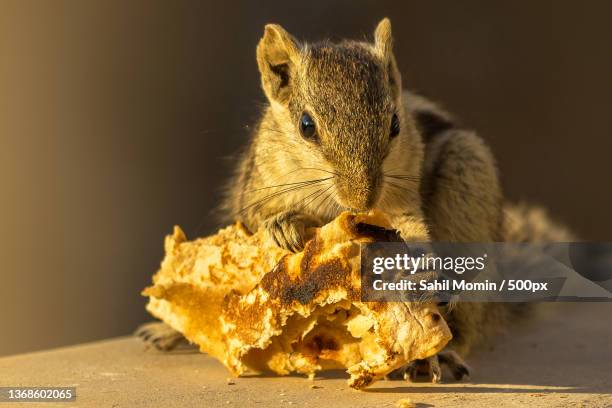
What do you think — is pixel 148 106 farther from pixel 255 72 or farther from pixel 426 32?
pixel 426 32

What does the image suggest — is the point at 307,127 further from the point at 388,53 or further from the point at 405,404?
the point at 405,404

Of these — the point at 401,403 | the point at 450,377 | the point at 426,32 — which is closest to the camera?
the point at 401,403

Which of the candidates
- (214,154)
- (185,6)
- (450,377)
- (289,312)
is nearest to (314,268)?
(289,312)

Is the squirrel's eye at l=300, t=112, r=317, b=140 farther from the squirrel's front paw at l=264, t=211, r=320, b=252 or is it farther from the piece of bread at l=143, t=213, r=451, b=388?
the piece of bread at l=143, t=213, r=451, b=388

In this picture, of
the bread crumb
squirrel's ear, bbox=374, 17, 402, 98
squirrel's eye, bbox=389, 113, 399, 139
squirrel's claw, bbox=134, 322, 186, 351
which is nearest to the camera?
the bread crumb

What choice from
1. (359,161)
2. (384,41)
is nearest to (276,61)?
(384,41)

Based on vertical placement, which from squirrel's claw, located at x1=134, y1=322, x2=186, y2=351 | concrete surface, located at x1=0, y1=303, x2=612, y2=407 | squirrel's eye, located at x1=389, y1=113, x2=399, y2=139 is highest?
squirrel's eye, located at x1=389, y1=113, x2=399, y2=139

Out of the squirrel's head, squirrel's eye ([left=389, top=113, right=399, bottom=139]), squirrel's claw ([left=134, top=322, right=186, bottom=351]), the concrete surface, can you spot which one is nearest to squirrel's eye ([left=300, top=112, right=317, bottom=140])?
the squirrel's head
